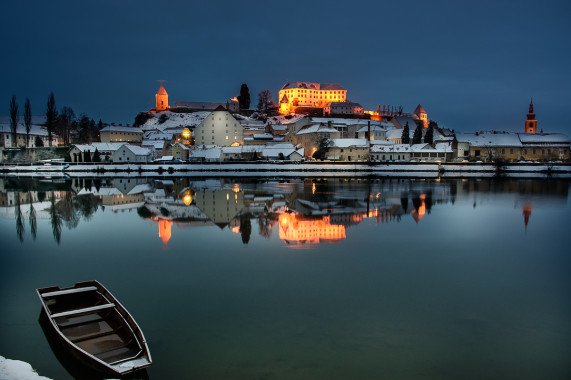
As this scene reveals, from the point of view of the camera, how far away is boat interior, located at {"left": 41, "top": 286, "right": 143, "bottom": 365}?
20.6 feet

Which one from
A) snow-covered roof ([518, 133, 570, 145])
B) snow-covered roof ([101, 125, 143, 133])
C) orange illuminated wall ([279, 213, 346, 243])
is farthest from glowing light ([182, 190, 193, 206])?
snow-covered roof ([518, 133, 570, 145])

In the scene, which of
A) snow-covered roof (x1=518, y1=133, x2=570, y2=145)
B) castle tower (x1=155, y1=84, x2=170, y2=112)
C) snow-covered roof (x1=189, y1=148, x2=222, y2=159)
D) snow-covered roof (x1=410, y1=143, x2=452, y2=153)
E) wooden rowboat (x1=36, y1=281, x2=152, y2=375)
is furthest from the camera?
castle tower (x1=155, y1=84, x2=170, y2=112)

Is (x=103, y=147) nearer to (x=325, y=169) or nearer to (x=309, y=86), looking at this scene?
(x=325, y=169)

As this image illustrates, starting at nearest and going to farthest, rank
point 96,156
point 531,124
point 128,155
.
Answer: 1. point 96,156
2. point 128,155
3. point 531,124

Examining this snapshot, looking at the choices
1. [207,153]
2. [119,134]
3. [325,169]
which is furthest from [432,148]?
[119,134]

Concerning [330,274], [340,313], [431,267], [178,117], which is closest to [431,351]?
[340,313]

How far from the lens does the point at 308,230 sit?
1662 cm

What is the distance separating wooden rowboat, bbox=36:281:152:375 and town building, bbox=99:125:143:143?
6974cm

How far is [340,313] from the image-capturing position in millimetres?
8156

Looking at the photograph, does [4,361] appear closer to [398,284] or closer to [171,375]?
[171,375]

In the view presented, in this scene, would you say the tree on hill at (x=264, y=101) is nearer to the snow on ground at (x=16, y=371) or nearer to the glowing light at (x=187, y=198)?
the glowing light at (x=187, y=198)

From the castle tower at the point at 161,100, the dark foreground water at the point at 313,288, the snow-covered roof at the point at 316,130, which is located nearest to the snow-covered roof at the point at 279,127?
the snow-covered roof at the point at 316,130

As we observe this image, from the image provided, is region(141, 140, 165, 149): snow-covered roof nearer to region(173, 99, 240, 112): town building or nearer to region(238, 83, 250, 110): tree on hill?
region(173, 99, 240, 112): town building

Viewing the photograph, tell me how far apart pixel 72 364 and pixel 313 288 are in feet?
16.9
